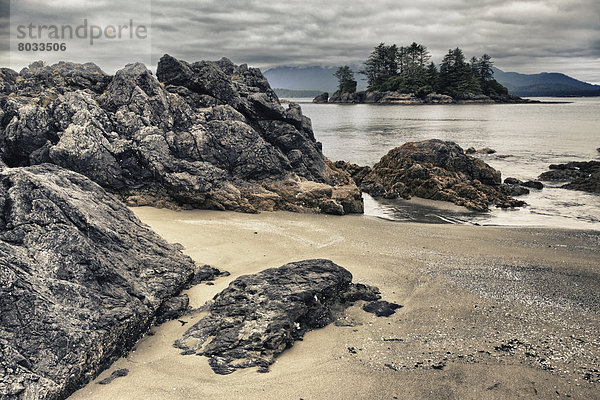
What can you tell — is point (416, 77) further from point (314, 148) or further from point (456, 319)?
point (456, 319)

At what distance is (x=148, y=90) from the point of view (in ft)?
43.9

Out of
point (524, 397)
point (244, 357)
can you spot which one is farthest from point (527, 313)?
point (244, 357)

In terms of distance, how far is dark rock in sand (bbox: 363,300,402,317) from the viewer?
6.11 m

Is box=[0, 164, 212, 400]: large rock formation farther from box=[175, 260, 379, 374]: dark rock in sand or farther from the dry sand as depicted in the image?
box=[175, 260, 379, 374]: dark rock in sand

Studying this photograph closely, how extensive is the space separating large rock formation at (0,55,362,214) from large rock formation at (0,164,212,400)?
505cm

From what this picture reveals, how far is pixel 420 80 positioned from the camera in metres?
126

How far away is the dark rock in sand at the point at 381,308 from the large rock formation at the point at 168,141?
624 centimetres

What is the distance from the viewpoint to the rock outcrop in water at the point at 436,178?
15.9 meters

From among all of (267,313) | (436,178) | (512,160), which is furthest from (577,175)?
(267,313)

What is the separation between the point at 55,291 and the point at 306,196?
28.4 feet

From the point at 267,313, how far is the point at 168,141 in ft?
27.3

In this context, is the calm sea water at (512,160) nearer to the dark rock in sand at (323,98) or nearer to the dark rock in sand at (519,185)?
the dark rock in sand at (519,185)

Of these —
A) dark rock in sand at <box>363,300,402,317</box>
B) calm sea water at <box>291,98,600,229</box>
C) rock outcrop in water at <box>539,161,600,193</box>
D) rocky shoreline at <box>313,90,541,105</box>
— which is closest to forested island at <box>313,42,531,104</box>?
rocky shoreline at <box>313,90,541,105</box>

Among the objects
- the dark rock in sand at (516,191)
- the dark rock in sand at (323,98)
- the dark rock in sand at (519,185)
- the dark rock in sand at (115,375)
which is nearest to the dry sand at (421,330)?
the dark rock in sand at (115,375)
